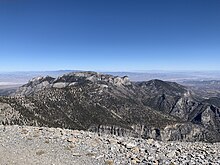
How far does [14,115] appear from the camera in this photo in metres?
147

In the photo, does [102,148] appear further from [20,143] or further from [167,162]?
[20,143]

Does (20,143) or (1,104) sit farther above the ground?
(20,143)

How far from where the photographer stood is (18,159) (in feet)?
64.6

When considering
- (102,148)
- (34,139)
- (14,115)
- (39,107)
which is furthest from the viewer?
(39,107)

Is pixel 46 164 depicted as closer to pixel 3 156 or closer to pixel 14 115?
pixel 3 156

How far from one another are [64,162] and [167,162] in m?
6.55

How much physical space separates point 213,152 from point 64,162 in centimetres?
1018

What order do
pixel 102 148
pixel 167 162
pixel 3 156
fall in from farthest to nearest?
pixel 102 148, pixel 3 156, pixel 167 162

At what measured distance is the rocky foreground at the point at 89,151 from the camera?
19.3 m

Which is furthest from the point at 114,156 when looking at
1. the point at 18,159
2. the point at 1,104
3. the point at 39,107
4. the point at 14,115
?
the point at 39,107

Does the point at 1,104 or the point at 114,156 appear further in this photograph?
the point at 1,104

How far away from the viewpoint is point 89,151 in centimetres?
2114

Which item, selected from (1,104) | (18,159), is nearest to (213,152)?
(18,159)

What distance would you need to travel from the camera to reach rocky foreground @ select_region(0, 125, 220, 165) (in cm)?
1928
